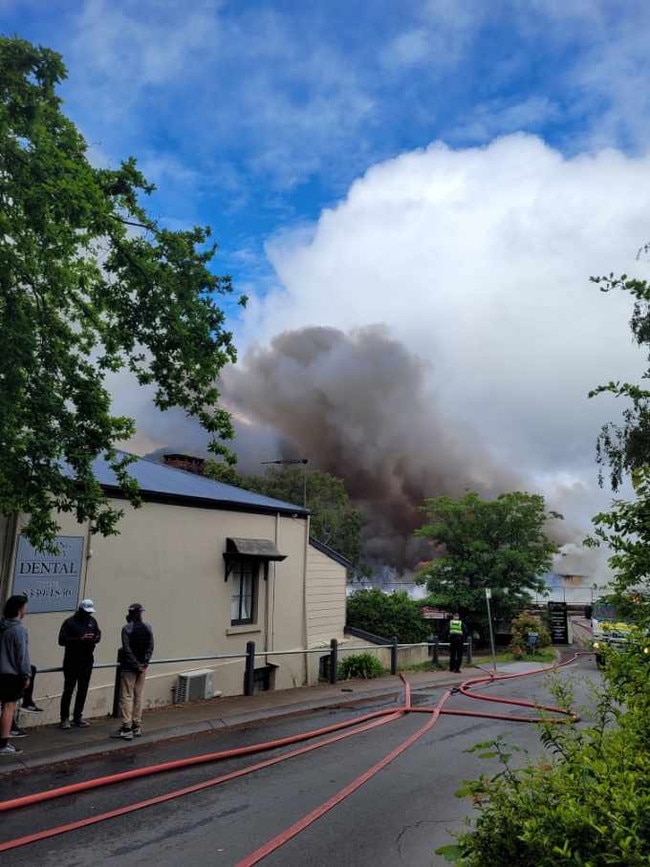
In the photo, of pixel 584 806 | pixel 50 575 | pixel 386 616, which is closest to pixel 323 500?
pixel 386 616

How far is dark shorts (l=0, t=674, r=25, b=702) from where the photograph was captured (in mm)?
6879

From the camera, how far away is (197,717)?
31.1ft

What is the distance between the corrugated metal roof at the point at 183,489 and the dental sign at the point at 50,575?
1200 millimetres

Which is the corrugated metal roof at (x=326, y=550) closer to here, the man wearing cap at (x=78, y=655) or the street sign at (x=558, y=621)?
the man wearing cap at (x=78, y=655)

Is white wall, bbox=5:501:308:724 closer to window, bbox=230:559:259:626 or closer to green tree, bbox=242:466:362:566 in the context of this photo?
window, bbox=230:559:259:626

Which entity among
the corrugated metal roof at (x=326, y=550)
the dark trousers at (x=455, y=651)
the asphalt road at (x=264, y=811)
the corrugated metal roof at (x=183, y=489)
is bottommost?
the asphalt road at (x=264, y=811)

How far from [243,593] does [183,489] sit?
299cm

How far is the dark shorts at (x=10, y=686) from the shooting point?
6.88 metres

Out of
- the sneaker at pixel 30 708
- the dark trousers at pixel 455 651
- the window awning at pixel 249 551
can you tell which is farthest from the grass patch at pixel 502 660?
the sneaker at pixel 30 708

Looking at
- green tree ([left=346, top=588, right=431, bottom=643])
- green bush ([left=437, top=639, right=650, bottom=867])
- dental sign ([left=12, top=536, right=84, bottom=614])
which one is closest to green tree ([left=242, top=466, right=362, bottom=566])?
green tree ([left=346, top=588, right=431, bottom=643])

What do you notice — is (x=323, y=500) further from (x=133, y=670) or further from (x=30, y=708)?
(x=133, y=670)

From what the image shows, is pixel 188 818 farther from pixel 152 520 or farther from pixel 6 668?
pixel 152 520

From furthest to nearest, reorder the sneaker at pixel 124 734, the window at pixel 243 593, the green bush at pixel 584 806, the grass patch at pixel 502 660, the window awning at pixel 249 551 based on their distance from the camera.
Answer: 1. the grass patch at pixel 502 660
2. the window at pixel 243 593
3. the window awning at pixel 249 551
4. the sneaker at pixel 124 734
5. the green bush at pixel 584 806

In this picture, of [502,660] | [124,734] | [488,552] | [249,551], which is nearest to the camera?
[124,734]
